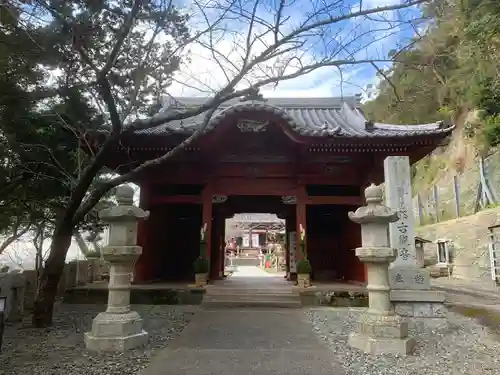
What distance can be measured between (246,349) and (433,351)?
2534mm

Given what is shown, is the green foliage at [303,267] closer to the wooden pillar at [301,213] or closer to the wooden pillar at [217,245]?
the wooden pillar at [301,213]

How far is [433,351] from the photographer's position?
16.5 feet

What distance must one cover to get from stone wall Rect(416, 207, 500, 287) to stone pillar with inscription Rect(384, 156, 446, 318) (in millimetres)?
10031

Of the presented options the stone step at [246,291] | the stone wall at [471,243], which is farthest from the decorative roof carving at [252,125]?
the stone wall at [471,243]

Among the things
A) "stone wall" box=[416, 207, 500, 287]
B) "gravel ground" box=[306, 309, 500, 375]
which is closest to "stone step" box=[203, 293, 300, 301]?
"gravel ground" box=[306, 309, 500, 375]

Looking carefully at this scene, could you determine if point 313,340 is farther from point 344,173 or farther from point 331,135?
point 344,173

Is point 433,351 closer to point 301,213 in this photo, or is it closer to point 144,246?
point 301,213

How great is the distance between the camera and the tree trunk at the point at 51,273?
602cm

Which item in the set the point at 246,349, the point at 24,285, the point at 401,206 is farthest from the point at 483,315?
the point at 24,285

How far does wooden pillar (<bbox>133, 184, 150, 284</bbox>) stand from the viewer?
9.64 meters

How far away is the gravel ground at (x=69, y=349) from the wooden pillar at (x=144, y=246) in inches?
89.8

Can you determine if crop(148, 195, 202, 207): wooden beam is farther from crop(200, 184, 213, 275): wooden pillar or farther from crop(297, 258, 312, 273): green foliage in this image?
crop(297, 258, 312, 273): green foliage

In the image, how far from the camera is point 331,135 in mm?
8555

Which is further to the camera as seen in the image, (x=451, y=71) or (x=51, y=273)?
(x=451, y=71)
